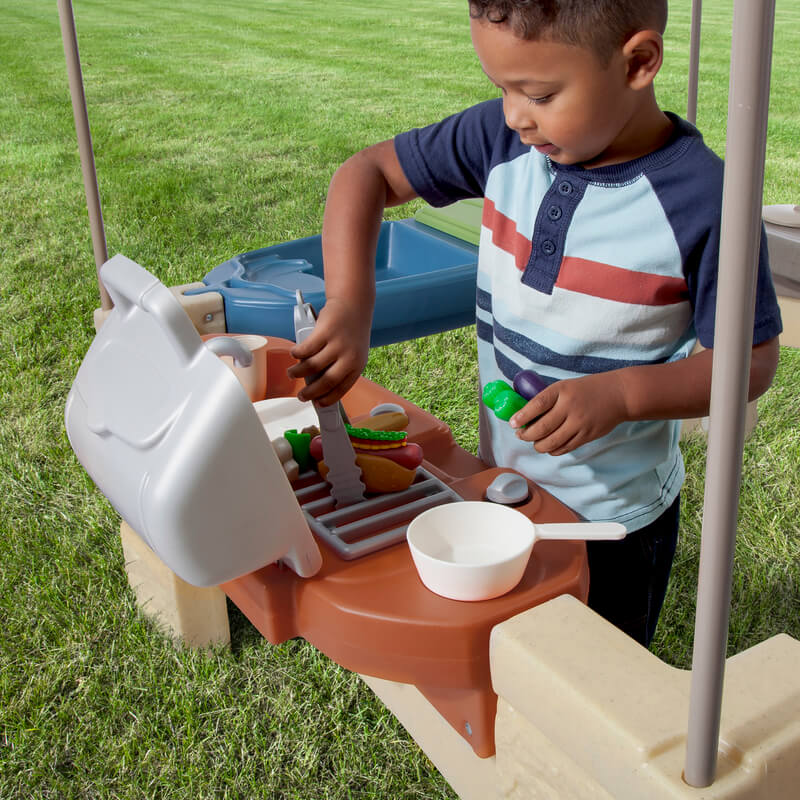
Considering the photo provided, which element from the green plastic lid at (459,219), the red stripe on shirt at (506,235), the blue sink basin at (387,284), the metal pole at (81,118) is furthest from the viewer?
the green plastic lid at (459,219)

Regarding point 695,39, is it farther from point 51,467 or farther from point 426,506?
Answer: point 51,467

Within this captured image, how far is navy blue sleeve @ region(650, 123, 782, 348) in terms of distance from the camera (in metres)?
0.81

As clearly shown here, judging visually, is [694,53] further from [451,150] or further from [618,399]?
[618,399]

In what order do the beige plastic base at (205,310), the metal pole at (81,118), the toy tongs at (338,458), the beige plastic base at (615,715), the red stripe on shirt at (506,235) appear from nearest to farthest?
the beige plastic base at (615,715), the toy tongs at (338,458), the red stripe on shirt at (506,235), the metal pole at (81,118), the beige plastic base at (205,310)

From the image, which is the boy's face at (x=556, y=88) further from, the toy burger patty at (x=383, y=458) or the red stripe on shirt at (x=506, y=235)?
the toy burger patty at (x=383, y=458)

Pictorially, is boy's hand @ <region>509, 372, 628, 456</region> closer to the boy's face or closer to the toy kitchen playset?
the toy kitchen playset

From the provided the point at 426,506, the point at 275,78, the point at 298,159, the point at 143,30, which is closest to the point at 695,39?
the point at 426,506

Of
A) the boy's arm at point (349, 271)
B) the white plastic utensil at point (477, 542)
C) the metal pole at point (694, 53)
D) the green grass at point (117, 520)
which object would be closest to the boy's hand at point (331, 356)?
the boy's arm at point (349, 271)

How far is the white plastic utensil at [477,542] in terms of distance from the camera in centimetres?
69

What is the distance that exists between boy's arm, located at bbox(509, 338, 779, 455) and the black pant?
248 mm

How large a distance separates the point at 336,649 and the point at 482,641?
12cm

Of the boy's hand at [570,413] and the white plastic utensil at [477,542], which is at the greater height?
the boy's hand at [570,413]

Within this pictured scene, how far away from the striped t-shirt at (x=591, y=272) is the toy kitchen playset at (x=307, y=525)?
0.16 meters

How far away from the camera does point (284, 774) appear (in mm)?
1126
